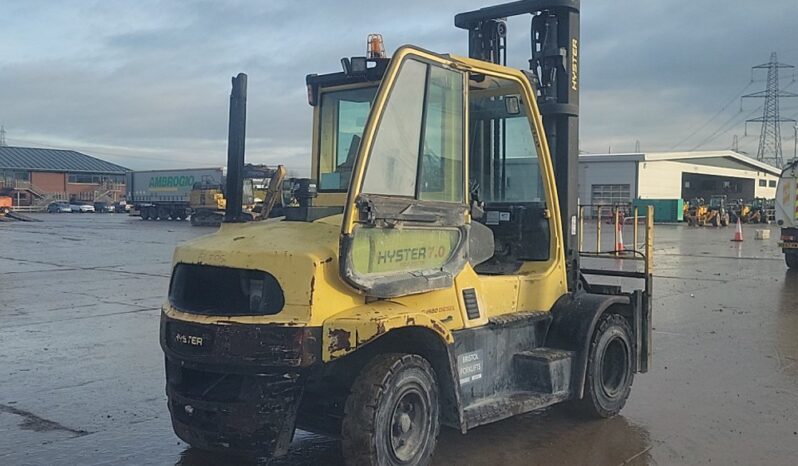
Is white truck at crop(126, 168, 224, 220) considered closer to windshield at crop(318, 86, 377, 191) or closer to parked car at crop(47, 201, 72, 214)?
parked car at crop(47, 201, 72, 214)

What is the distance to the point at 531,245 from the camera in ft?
20.4

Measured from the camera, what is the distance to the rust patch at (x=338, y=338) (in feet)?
13.4

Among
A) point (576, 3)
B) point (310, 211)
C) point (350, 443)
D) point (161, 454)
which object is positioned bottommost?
point (161, 454)

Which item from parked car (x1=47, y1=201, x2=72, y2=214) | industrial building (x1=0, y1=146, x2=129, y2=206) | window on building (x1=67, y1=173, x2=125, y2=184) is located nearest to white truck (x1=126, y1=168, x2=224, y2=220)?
parked car (x1=47, y1=201, x2=72, y2=214)

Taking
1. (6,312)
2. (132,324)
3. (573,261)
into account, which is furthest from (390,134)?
(6,312)

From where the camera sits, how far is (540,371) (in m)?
5.45

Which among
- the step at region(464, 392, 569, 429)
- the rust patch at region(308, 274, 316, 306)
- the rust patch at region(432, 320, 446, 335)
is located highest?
the rust patch at region(308, 274, 316, 306)

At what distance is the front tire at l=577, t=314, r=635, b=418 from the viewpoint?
19.7 ft

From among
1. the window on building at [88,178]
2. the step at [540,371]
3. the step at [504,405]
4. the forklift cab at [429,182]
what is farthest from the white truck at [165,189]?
the step at [504,405]

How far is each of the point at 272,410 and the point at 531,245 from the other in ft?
9.36

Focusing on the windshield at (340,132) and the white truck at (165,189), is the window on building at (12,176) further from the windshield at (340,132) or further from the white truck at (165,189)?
the windshield at (340,132)

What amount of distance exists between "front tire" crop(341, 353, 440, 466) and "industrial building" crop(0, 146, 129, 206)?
265 feet

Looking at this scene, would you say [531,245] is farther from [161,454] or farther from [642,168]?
[642,168]

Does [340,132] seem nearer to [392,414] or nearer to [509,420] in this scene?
[392,414]
